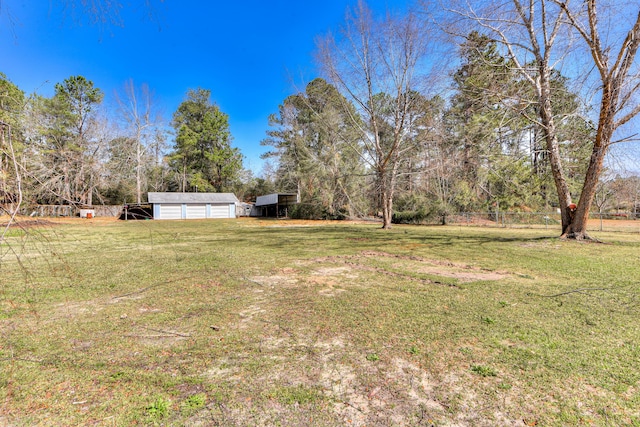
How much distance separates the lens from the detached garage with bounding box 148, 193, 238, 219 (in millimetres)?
36000

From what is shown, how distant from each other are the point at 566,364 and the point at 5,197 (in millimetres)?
4062

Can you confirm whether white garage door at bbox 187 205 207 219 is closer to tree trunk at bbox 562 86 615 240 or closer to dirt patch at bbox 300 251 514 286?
dirt patch at bbox 300 251 514 286

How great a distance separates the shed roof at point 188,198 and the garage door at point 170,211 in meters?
0.75

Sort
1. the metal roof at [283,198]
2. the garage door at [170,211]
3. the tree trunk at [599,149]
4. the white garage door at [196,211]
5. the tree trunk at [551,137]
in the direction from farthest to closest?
the white garage door at [196,211], the metal roof at [283,198], the garage door at [170,211], the tree trunk at [551,137], the tree trunk at [599,149]

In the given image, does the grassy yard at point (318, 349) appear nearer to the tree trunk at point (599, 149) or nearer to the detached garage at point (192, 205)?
the tree trunk at point (599, 149)

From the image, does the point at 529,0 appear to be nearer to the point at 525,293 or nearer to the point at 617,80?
the point at 617,80

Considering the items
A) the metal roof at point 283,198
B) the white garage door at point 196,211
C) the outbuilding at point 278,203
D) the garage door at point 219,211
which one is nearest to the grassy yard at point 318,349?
the outbuilding at point 278,203

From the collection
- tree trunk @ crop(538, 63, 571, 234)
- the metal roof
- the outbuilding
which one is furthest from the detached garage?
tree trunk @ crop(538, 63, 571, 234)

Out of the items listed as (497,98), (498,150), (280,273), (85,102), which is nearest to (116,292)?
(280,273)

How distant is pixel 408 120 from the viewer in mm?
16250

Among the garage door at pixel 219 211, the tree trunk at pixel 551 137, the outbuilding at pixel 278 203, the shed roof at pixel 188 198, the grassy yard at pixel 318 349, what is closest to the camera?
the grassy yard at pixel 318 349

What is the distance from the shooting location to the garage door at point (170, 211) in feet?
119

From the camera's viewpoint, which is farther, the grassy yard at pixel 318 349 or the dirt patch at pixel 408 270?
the dirt patch at pixel 408 270

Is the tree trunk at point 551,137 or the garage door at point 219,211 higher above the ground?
the tree trunk at point 551,137
